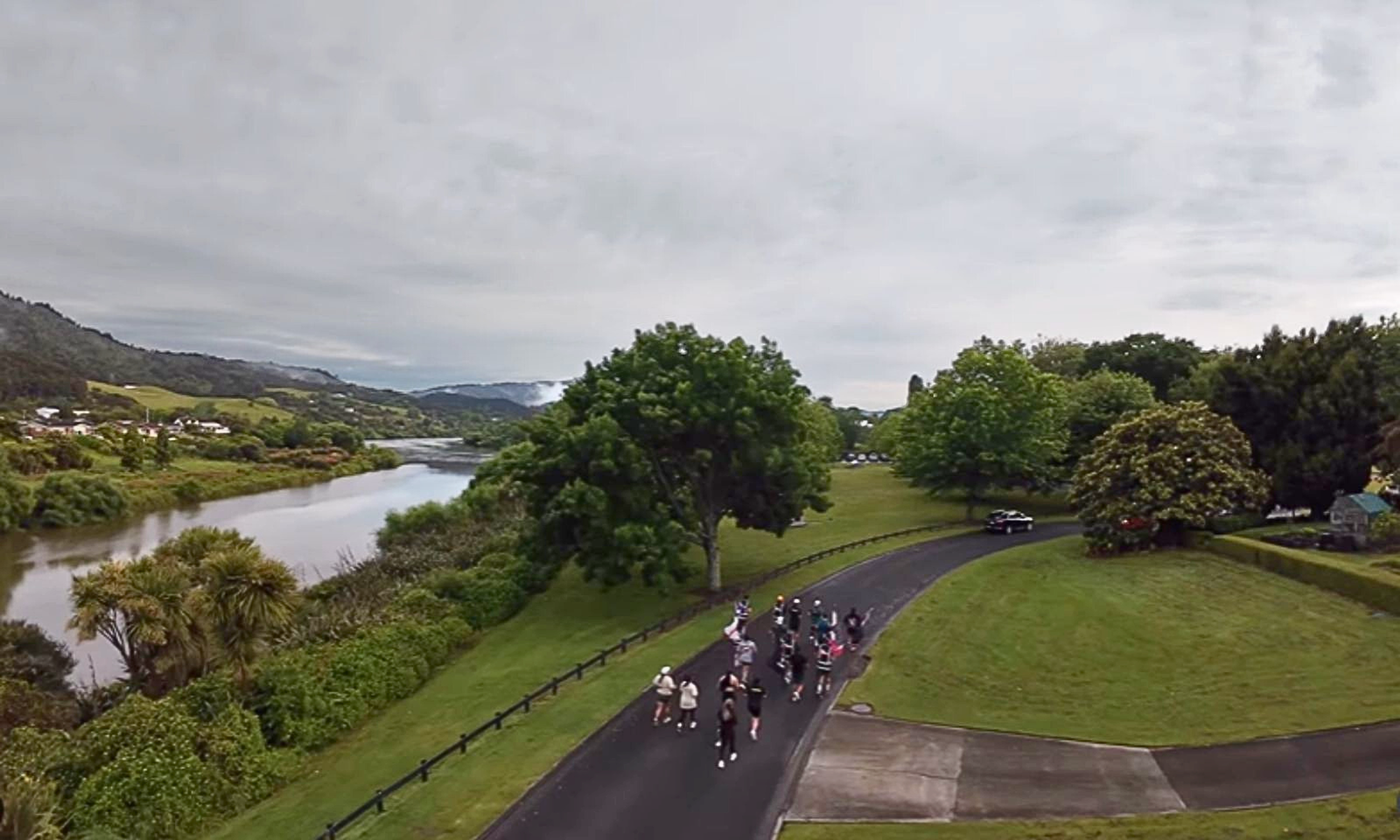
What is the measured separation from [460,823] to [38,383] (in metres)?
187

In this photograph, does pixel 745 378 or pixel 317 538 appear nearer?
pixel 745 378

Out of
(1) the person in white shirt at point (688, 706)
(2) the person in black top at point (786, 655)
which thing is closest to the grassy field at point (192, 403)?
(2) the person in black top at point (786, 655)

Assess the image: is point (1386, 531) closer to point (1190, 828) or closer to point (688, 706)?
point (1190, 828)

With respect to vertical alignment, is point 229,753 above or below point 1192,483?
below

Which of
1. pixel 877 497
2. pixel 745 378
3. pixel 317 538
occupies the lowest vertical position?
pixel 317 538

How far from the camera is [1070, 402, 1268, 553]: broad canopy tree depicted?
30750 mm

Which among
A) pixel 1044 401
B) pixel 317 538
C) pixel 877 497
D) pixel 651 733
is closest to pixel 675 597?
pixel 651 733

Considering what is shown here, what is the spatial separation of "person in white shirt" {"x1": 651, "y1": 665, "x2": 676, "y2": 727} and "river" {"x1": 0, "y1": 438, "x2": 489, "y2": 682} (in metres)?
15.9

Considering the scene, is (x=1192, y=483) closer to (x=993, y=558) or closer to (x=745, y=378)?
(x=993, y=558)

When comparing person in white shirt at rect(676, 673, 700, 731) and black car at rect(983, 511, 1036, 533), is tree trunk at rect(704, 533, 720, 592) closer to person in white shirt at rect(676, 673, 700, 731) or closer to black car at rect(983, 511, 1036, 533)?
person in white shirt at rect(676, 673, 700, 731)

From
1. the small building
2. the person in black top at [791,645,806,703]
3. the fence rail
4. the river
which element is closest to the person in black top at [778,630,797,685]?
the person in black top at [791,645,806,703]

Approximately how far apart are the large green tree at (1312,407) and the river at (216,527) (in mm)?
43483

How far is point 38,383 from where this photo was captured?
503 feet

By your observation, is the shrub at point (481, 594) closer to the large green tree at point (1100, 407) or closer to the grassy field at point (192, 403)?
the large green tree at point (1100, 407)
